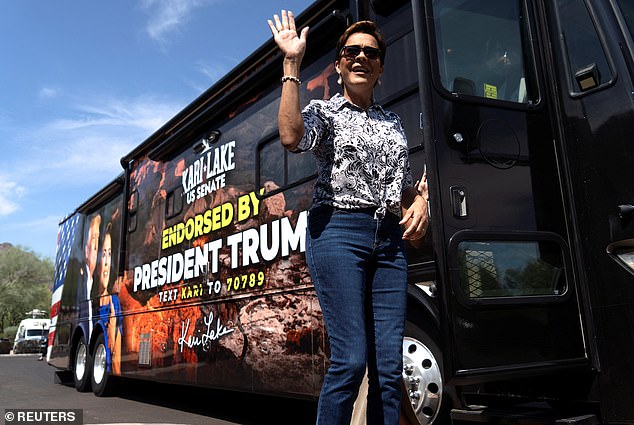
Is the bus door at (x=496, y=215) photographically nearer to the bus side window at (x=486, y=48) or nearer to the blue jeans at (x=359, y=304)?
the bus side window at (x=486, y=48)

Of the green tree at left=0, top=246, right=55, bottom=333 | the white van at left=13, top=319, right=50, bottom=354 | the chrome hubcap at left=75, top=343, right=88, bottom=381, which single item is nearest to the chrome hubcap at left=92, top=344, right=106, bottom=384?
the chrome hubcap at left=75, top=343, right=88, bottom=381

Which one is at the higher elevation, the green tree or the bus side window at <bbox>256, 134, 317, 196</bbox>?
the green tree

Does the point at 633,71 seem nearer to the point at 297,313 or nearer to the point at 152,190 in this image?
the point at 297,313

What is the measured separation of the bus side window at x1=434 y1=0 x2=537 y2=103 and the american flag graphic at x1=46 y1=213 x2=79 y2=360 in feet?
30.1

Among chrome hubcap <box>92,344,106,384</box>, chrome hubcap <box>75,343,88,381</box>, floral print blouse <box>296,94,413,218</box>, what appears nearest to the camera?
floral print blouse <box>296,94,413,218</box>

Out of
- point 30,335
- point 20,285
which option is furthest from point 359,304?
point 20,285

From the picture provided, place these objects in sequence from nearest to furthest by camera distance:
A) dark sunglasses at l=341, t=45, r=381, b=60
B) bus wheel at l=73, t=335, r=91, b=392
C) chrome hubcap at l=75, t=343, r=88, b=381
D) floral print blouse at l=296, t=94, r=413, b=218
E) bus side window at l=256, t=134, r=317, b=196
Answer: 1. floral print blouse at l=296, t=94, r=413, b=218
2. dark sunglasses at l=341, t=45, r=381, b=60
3. bus side window at l=256, t=134, r=317, b=196
4. bus wheel at l=73, t=335, r=91, b=392
5. chrome hubcap at l=75, t=343, r=88, b=381

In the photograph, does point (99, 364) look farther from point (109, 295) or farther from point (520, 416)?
point (520, 416)

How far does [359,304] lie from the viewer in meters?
2.00

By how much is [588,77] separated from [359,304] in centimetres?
172

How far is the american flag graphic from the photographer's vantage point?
10938mm

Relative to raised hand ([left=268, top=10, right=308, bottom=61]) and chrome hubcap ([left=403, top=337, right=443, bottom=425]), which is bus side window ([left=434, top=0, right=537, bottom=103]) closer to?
raised hand ([left=268, top=10, right=308, bottom=61])

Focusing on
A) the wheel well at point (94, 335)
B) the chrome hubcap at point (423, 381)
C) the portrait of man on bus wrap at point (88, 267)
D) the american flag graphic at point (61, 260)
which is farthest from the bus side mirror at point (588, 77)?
the american flag graphic at point (61, 260)

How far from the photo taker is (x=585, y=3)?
2916 millimetres
